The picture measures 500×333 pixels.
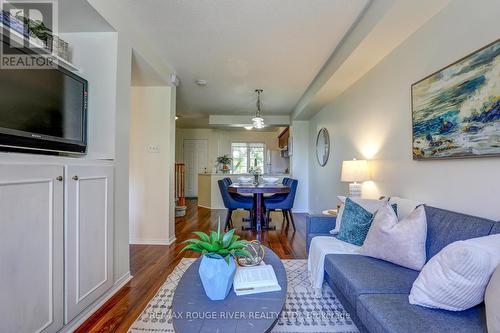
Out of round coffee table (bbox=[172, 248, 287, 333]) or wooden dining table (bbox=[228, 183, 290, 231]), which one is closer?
round coffee table (bbox=[172, 248, 287, 333])

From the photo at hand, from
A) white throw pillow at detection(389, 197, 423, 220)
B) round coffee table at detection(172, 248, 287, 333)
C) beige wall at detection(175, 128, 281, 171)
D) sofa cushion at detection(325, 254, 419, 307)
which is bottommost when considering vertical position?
sofa cushion at detection(325, 254, 419, 307)

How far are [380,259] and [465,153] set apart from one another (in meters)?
0.88

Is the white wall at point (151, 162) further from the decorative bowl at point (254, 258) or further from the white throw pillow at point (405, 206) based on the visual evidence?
the white throw pillow at point (405, 206)

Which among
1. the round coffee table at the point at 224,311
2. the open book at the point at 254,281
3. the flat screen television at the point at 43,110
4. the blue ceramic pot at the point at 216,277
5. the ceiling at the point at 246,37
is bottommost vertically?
the round coffee table at the point at 224,311

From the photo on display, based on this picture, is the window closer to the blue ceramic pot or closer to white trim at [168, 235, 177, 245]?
white trim at [168, 235, 177, 245]

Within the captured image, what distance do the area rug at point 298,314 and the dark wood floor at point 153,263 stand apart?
A: 0.09 meters

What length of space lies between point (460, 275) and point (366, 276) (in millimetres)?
495

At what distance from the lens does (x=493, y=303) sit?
87 centimetres

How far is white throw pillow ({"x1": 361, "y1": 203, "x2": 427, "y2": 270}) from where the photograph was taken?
1507 mm

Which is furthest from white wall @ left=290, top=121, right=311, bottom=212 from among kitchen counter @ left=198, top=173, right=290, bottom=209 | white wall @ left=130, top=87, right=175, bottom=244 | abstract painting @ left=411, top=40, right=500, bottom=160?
abstract painting @ left=411, top=40, right=500, bottom=160

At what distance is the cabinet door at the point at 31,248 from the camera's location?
43.9 inches

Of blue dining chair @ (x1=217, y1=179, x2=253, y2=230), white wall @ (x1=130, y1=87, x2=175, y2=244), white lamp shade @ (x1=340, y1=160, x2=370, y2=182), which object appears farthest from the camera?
blue dining chair @ (x1=217, y1=179, x2=253, y2=230)

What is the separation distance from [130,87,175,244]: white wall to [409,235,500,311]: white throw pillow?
2983 mm

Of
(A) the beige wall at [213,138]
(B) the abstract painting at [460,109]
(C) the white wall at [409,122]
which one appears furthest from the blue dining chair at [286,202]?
(A) the beige wall at [213,138]
